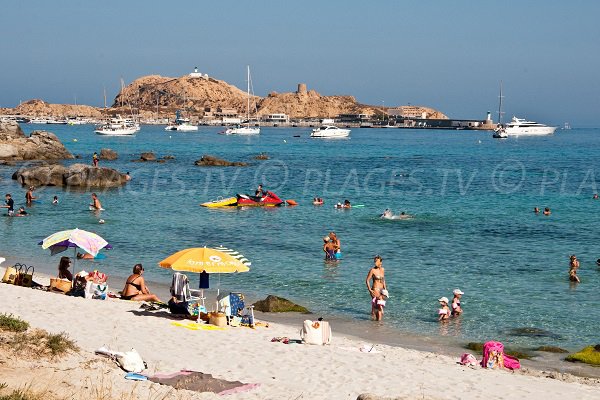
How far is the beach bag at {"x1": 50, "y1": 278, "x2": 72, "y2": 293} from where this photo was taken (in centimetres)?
1966

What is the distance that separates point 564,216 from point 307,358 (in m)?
29.6

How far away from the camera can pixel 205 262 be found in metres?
17.4

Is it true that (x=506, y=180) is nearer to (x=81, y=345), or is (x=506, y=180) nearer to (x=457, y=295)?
(x=457, y=295)

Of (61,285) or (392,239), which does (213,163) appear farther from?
(61,285)

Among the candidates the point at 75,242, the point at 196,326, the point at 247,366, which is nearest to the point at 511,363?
the point at 247,366

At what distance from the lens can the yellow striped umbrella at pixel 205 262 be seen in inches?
679

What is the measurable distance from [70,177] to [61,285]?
105ft

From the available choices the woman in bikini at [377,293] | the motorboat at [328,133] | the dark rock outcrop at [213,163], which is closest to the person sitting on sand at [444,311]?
the woman in bikini at [377,293]

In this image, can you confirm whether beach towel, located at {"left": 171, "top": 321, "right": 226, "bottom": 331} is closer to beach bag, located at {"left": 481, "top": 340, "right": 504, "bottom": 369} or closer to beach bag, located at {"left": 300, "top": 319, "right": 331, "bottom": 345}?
beach bag, located at {"left": 300, "top": 319, "right": 331, "bottom": 345}

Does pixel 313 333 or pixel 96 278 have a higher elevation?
pixel 96 278

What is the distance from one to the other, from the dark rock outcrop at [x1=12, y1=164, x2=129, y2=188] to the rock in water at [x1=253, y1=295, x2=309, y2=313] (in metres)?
32.7

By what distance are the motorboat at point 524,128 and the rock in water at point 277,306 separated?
163 m

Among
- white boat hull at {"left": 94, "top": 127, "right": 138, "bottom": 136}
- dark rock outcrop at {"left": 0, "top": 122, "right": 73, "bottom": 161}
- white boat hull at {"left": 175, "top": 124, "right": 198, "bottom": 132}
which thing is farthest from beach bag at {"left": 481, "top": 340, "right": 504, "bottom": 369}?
white boat hull at {"left": 175, "top": 124, "right": 198, "bottom": 132}

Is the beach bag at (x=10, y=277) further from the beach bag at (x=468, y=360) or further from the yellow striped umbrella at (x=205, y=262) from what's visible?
the beach bag at (x=468, y=360)
